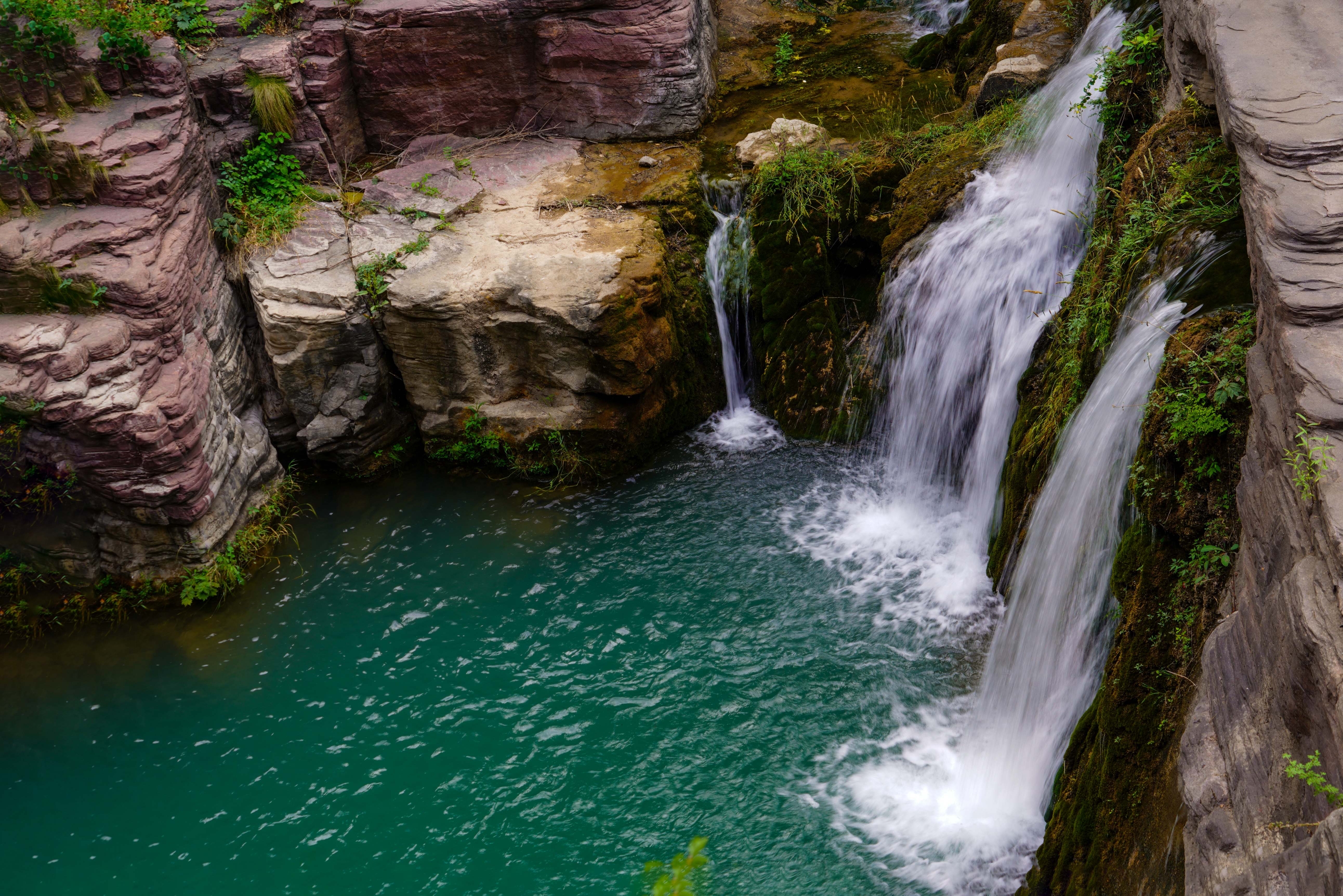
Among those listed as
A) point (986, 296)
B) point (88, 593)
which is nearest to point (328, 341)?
point (88, 593)

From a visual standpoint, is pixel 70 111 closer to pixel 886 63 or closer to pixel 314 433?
pixel 314 433

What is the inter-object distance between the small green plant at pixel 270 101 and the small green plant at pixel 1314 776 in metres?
8.73

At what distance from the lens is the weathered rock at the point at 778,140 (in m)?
8.94

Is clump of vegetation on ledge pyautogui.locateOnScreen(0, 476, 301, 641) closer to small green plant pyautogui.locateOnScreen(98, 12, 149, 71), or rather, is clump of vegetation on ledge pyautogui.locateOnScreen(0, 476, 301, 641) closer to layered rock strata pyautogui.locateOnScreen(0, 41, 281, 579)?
layered rock strata pyautogui.locateOnScreen(0, 41, 281, 579)

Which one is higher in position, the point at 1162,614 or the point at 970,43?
the point at 970,43

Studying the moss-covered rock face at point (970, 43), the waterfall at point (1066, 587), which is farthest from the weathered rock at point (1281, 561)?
the moss-covered rock face at point (970, 43)

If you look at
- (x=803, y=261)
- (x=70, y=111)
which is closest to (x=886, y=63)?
(x=803, y=261)

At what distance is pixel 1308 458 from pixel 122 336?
7.14 meters

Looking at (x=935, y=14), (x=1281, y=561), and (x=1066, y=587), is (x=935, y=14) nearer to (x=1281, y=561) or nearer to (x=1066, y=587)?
(x=1066, y=587)

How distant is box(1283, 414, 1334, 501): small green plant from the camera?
2.96 metres

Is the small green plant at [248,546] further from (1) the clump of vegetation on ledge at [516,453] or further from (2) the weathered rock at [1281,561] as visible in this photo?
(2) the weathered rock at [1281,561]

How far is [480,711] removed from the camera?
634 centimetres

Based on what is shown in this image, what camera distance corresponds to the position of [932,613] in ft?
21.8

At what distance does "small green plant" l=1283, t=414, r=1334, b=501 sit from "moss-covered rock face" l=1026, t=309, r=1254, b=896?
847 mm
